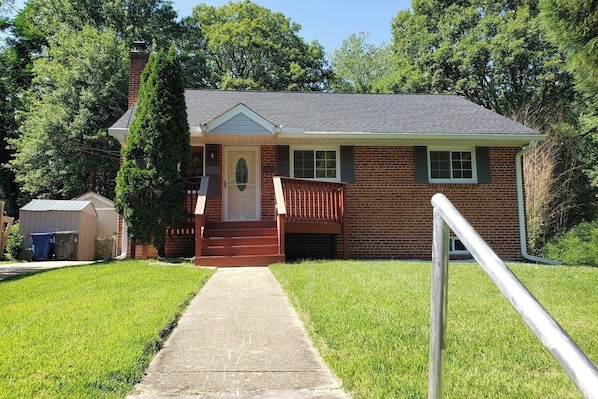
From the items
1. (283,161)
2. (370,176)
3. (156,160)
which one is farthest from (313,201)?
(156,160)

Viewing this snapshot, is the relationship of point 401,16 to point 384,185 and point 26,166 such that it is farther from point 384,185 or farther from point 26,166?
point 26,166

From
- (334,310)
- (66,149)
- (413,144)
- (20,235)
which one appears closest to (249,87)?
(66,149)

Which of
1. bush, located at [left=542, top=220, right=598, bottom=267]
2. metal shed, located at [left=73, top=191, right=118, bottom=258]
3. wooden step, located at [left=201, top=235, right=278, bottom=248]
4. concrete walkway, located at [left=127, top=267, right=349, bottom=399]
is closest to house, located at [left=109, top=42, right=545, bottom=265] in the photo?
wooden step, located at [left=201, top=235, right=278, bottom=248]

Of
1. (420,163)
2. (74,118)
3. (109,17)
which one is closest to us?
(420,163)

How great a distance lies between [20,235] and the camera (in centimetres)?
1474

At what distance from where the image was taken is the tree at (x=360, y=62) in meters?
32.9

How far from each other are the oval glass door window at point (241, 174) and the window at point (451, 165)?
4769 millimetres

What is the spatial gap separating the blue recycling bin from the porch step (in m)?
7.21

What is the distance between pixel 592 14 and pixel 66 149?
857 inches

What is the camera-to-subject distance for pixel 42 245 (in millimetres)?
14195

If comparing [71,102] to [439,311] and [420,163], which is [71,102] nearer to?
[420,163]

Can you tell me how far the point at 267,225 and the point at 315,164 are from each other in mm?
2121

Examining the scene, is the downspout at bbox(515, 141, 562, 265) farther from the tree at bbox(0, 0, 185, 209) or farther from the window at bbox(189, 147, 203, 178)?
the tree at bbox(0, 0, 185, 209)

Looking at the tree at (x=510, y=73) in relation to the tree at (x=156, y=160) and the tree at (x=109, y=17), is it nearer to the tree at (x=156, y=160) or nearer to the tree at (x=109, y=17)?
the tree at (x=156, y=160)
